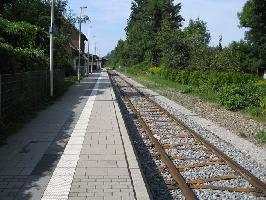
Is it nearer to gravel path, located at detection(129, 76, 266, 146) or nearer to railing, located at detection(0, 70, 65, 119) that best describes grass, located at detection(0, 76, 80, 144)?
railing, located at detection(0, 70, 65, 119)

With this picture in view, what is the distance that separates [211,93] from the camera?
28969 millimetres

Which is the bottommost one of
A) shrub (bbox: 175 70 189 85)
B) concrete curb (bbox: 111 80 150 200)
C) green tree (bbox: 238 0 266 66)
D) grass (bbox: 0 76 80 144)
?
shrub (bbox: 175 70 189 85)

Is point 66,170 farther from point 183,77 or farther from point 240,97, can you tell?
point 183,77

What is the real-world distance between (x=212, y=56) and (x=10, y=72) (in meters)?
28.0

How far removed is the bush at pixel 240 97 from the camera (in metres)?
21.1

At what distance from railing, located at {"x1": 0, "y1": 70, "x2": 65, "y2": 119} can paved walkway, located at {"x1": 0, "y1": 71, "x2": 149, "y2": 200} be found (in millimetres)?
713

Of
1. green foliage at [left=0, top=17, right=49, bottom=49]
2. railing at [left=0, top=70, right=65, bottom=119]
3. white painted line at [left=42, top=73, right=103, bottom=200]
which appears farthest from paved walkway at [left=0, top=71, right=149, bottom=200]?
green foliage at [left=0, top=17, right=49, bottom=49]

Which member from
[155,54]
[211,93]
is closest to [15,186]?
[211,93]

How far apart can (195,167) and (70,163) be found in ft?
8.25

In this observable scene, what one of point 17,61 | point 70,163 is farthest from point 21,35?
point 70,163

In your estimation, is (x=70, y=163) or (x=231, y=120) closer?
(x=70, y=163)

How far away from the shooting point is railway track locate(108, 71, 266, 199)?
779 cm

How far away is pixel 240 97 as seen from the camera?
21469 millimetres

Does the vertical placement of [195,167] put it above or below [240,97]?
below
